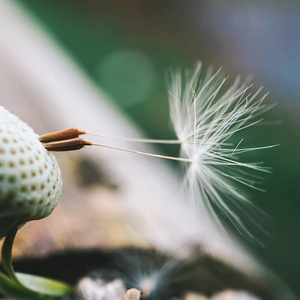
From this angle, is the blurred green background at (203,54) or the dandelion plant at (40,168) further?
the blurred green background at (203,54)

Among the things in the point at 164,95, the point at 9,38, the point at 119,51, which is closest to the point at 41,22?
the point at 119,51

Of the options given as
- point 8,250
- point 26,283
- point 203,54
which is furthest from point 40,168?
point 203,54

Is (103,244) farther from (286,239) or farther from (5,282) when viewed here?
(286,239)

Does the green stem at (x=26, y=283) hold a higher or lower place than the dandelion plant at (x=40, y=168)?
lower

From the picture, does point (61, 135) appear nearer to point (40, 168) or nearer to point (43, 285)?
point (40, 168)

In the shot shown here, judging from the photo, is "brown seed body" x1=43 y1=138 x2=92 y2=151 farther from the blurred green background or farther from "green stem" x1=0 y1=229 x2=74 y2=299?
the blurred green background

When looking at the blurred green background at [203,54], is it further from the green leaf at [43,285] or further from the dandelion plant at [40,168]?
the green leaf at [43,285]

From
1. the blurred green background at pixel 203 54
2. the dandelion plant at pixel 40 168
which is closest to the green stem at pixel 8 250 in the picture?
the dandelion plant at pixel 40 168
